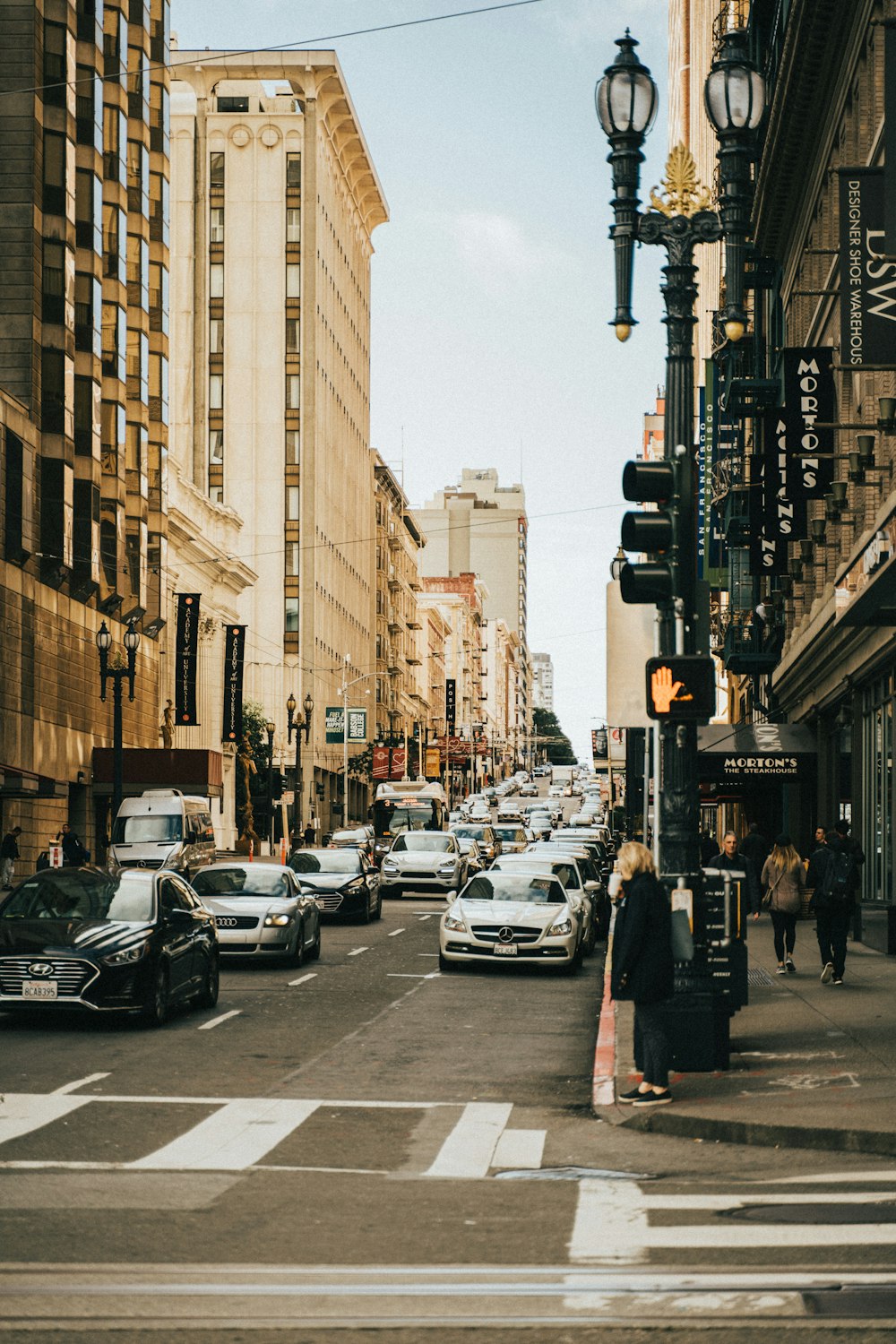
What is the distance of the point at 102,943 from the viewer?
659 inches

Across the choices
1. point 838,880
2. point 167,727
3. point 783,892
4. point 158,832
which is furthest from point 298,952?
point 167,727

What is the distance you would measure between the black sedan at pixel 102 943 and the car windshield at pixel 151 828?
30.1 m

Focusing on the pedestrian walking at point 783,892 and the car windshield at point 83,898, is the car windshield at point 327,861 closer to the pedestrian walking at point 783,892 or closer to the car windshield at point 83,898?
the pedestrian walking at point 783,892

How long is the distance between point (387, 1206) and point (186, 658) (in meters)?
63.2

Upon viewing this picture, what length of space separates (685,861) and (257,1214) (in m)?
5.07

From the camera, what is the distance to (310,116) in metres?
108

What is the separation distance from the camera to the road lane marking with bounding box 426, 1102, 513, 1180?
10.4 m

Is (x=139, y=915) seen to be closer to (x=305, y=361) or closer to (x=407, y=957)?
(x=407, y=957)

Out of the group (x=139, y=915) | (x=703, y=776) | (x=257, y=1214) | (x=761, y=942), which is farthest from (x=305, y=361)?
(x=257, y=1214)

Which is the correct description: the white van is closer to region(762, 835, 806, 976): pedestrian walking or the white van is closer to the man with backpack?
region(762, 835, 806, 976): pedestrian walking

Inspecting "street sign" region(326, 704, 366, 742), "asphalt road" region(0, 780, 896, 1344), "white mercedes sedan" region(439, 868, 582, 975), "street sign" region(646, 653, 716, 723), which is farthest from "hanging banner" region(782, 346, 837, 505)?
"street sign" region(326, 704, 366, 742)

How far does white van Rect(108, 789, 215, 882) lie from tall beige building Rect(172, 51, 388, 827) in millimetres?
51946

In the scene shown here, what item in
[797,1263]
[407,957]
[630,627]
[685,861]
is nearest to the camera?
[797,1263]

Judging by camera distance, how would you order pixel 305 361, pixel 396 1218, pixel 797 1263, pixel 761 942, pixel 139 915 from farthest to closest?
1. pixel 305 361
2. pixel 761 942
3. pixel 139 915
4. pixel 396 1218
5. pixel 797 1263
